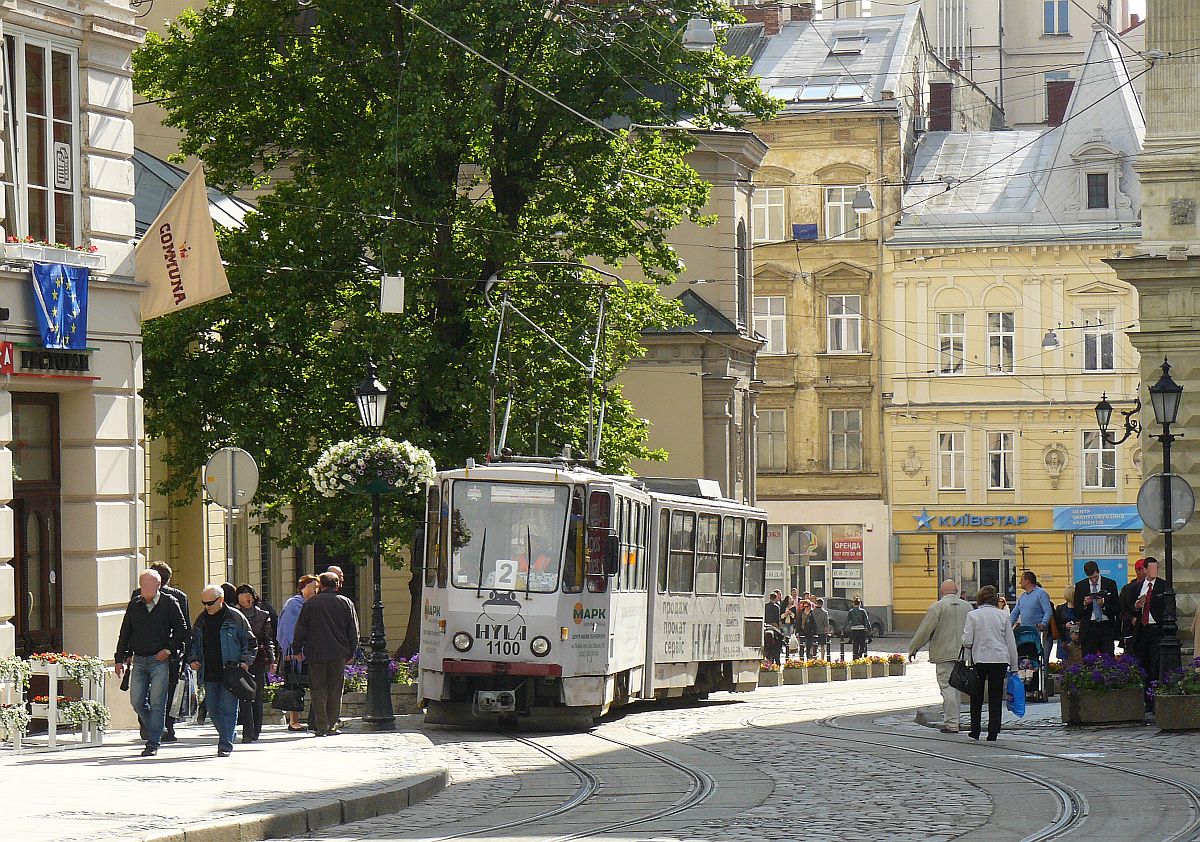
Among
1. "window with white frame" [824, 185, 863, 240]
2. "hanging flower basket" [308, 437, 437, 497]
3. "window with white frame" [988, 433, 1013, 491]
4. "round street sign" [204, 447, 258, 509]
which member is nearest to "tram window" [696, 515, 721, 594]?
"hanging flower basket" [308, 437, 437, 497]

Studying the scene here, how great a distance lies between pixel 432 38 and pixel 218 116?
3.87 meters

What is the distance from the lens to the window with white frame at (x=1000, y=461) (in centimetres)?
6025

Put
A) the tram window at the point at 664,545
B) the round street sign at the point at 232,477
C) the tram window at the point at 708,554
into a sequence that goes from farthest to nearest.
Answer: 1. the tram window at the point at 708,554
2. the tram window at the point at 664,545
3. the round street sign at the point at 232,477

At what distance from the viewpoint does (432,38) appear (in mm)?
28234

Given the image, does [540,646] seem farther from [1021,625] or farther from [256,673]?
[1021,625]

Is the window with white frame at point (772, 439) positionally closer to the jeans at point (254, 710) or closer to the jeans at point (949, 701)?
the jeans at point (949, 701)

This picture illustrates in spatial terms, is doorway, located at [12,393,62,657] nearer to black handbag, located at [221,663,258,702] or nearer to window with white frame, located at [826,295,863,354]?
black handbag, located at [221,663,258,702]

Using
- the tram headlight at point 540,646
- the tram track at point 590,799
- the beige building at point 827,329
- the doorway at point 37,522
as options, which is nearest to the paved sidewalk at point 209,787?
the tram track at point 590,799

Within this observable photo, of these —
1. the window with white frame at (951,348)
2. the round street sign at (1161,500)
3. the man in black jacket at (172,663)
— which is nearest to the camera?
the man in black jacket at (172,663)

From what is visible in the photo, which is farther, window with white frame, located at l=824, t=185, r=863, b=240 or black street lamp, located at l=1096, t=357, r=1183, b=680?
window with white frame, located at l=824, t=185, r=863, b=240

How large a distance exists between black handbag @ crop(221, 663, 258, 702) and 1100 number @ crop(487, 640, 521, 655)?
4.93 metres

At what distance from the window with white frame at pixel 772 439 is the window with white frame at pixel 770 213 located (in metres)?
5.27

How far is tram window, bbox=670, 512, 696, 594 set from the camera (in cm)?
2650

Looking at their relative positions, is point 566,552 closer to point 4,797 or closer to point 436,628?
point 436,628
